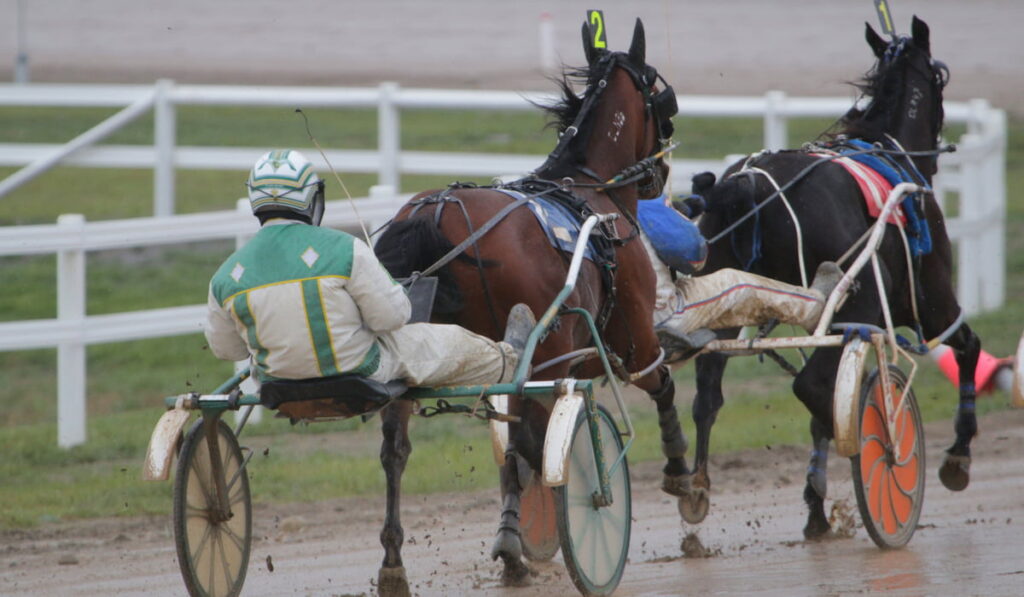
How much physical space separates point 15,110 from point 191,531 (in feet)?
58.3

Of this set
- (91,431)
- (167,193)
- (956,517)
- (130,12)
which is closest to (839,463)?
(956,517)

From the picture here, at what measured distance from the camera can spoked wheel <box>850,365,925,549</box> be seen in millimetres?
6355

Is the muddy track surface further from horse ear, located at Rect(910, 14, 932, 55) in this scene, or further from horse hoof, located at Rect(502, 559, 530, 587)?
horse ear, located at Rect(910, 14, 932, 55)

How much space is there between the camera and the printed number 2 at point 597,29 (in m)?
6.53

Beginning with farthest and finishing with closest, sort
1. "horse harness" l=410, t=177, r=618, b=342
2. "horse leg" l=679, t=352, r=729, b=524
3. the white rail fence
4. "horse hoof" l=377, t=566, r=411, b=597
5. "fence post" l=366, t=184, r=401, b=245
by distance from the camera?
1. the white rail fence
2. "fence post" l=366, t=184, r=401, b=245
3. "horse leg" l=679, t=352, r=729, b=524
4. "horse hoof" l=377, t=566, r=411, b=597
5. "horse harness" l=410, t=177, r=618, b=342

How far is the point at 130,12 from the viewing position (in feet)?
97.2

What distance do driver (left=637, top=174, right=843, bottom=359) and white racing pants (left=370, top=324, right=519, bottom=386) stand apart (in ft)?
4.41

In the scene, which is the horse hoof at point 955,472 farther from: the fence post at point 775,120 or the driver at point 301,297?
the fence post at point 775,120

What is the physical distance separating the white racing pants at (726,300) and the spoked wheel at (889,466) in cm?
45

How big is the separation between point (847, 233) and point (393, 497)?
8.53 ft

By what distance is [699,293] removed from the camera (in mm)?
6434

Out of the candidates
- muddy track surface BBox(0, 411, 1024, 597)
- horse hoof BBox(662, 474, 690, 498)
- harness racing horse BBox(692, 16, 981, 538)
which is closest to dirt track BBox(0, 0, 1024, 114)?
harness racing horse BBox(692, 16, 981, 538)

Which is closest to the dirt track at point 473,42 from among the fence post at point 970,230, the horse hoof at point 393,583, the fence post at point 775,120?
the fence post at point 970,230

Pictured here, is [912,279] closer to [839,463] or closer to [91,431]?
[839,463]
